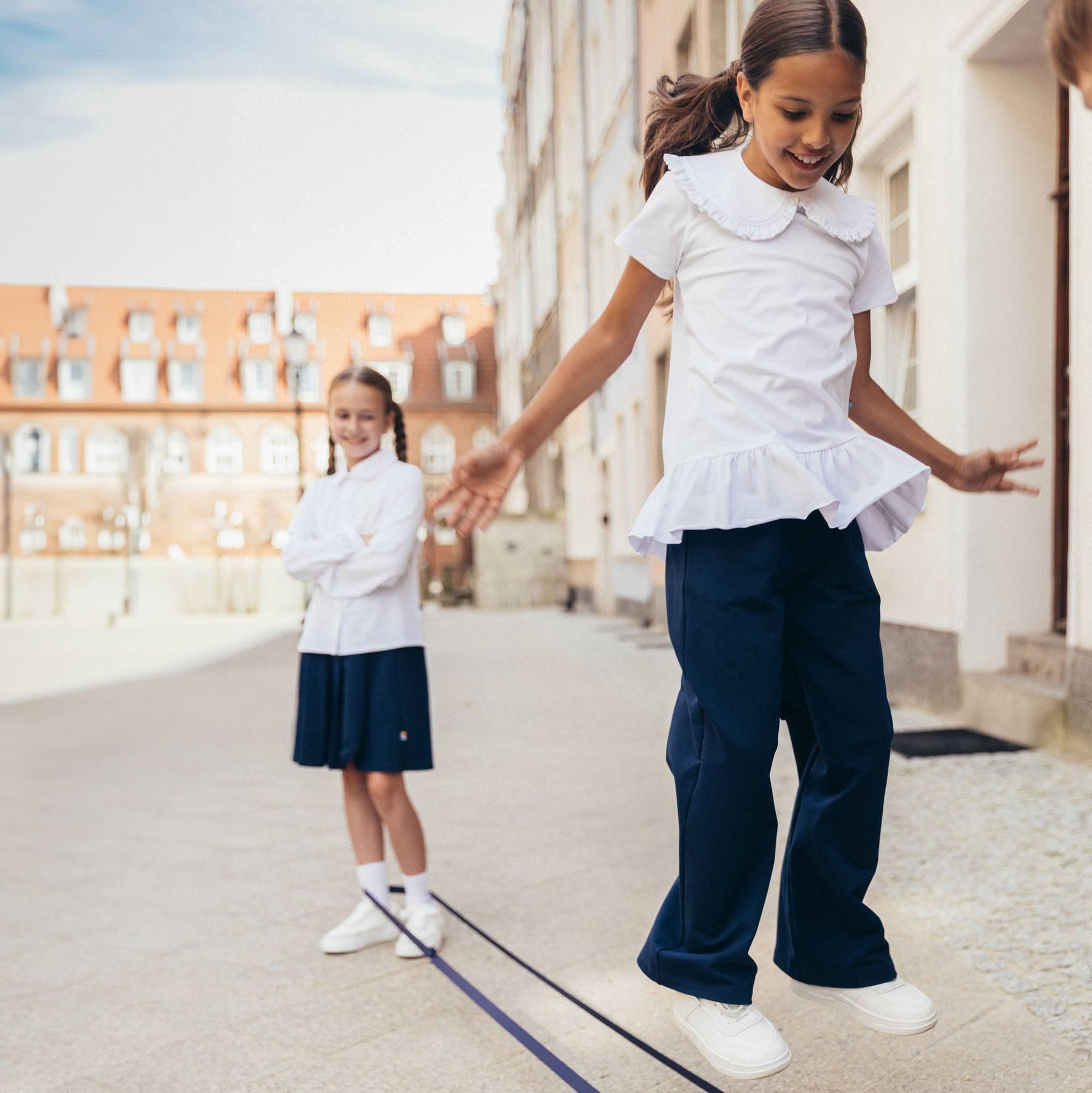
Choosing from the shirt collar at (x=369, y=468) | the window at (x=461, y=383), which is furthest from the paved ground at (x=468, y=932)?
the window at (x=461, y=383)

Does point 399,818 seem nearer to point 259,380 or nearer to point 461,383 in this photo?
point 461,383

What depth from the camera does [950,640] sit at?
6.43 metres

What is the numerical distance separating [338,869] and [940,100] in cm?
512

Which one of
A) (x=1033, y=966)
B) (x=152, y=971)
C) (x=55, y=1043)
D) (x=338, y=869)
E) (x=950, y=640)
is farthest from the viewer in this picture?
(x=950, y=640)

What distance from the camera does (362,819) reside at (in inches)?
135

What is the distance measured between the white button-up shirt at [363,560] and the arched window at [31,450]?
2008 inches

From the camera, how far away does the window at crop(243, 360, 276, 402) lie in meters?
51.2

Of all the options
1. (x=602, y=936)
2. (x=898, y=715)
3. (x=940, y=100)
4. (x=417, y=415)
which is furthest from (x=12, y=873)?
(x=417, y=415)

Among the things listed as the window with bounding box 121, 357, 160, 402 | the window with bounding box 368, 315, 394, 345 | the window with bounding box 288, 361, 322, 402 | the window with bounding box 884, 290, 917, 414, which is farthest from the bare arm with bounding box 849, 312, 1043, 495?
the window with bounding box 368, 315, 394, 345

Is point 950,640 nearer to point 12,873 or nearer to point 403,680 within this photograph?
point 403,680

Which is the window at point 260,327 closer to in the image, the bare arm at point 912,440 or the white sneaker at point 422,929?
the white sneaker at point 422,929

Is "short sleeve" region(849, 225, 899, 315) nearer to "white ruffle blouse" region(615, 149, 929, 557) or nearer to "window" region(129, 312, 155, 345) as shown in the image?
"white ruffle blouse" region(615, 149, 929, 557)

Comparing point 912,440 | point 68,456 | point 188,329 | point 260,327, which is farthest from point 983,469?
point 188,329

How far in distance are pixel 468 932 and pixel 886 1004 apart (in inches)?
63.8
